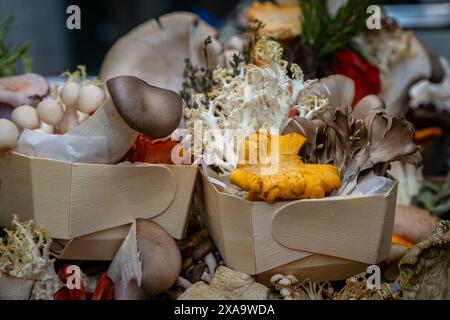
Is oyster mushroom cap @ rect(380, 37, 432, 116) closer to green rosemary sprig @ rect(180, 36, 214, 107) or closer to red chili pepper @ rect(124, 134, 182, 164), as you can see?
green rosemary sprig @ rect(180, 36, 214, 107)

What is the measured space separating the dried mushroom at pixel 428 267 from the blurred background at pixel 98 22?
5.09 ft

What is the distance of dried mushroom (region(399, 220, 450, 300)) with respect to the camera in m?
0.91

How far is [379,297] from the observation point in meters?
0.95

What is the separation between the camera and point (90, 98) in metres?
1.12

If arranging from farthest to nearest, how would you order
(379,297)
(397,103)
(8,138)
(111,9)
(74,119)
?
(111,9) < (397,103) < (74,119) < (8,138) < (379,297)

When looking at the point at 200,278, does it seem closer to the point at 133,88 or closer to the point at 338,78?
the point at 133,88

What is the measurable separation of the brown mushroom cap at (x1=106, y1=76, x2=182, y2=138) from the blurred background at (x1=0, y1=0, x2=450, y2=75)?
131 cm

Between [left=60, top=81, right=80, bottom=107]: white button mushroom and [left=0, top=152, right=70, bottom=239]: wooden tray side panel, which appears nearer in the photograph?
[left=0, top=152, right=70, bottom=239]: wooden tray side panel

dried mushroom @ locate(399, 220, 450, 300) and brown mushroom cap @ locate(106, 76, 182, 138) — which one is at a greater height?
brown mushroom cap @ locate(106, 76, 182, 138)

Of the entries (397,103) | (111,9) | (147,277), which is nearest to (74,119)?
(147,277)

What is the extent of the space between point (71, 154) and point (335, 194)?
1.67ft

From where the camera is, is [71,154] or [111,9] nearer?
[71,154]

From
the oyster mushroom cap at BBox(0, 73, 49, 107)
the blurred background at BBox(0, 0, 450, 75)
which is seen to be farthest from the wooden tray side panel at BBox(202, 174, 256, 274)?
the blurred background at BBox(0, 0, 450, 75)

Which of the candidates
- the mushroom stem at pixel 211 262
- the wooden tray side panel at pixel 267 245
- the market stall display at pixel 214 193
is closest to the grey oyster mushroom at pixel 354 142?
the market stall display at pixel 214 193
